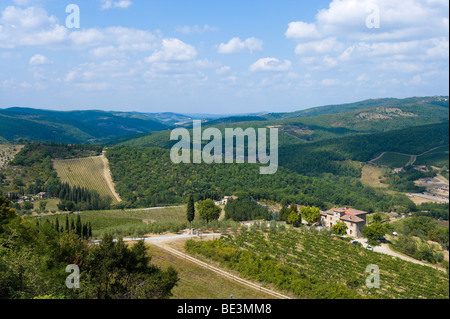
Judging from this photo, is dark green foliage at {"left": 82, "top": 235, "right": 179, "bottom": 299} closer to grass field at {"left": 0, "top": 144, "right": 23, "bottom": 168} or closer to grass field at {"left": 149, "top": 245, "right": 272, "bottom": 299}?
grass field at {"left": 149, "top": 245, "right": 272, "bottom": 299}

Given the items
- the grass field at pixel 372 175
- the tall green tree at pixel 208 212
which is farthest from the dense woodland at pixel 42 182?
the grass field at pixel 372 175

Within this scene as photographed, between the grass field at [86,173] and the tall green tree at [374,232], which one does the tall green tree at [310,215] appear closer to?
the tall green tree at [374,232]

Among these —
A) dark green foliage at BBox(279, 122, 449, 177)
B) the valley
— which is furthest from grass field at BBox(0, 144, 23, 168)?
dark green foliage at BBox(279, 122, 449, 177)

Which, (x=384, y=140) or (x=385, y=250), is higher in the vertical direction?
(x=384, y=140)
